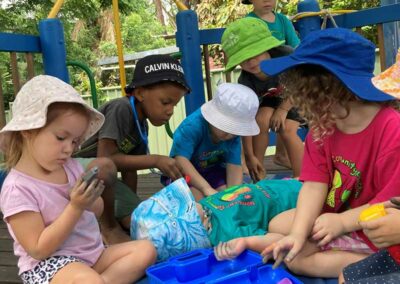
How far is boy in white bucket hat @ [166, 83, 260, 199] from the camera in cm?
247

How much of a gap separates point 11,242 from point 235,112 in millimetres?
1456

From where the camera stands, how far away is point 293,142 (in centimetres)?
315

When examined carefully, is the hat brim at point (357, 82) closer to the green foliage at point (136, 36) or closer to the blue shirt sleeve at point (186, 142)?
the blue shirt sleeve at point (186, 142)

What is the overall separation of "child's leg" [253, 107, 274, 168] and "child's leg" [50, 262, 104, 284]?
178 centimetres

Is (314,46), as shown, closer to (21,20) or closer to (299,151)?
(299,151)

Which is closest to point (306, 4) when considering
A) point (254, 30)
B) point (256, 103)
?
point (254, 30)

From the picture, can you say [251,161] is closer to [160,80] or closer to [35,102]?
[160,80]

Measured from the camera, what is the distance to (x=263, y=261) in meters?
1.70

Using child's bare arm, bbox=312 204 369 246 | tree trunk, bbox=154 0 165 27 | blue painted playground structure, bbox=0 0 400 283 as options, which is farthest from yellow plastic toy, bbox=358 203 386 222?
tree trunk, bbox=154 0 165 27

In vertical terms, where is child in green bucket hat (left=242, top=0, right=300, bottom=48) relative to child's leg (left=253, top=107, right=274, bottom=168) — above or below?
above

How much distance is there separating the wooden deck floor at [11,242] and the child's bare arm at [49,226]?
1.94 feet

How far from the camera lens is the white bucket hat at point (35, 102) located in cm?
160

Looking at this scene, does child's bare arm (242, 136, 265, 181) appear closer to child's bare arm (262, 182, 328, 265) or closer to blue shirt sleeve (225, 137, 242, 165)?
blue shirt sleeve (225, 137, 242, 165)

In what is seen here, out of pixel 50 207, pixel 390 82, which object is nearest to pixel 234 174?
pixel 50 207
